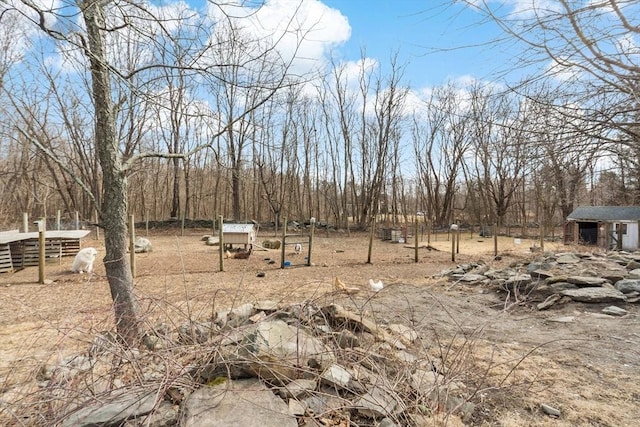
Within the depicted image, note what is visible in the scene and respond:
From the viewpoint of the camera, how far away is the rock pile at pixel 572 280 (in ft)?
19.8

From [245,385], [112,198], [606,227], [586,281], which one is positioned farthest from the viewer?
[606,227]

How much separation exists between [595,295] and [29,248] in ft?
46.5

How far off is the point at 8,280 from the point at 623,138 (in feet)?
38.2

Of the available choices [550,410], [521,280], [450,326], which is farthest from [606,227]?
[550,410]

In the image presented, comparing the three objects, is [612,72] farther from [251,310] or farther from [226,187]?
[226,187]

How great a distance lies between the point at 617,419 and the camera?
2.66 m

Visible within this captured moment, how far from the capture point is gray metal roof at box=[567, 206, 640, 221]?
50.7ft

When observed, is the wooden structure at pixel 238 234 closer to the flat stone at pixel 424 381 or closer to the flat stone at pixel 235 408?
the flat stone at pixel 424 381

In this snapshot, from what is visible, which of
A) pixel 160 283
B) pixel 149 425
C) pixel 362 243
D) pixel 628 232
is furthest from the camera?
pixel 362 243

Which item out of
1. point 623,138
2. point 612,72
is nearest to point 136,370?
point 612,72

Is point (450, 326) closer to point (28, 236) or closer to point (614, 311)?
point (614, 311)

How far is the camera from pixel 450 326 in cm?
516

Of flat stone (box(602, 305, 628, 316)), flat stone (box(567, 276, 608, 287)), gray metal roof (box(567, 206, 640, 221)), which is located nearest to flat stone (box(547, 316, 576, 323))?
flat stone (box(602, 305, 628, 316))

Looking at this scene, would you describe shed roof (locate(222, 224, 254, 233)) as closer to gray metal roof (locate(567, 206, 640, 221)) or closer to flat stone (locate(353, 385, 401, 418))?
flat stone (locate(353, 385, 401, 418))
